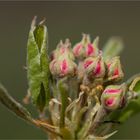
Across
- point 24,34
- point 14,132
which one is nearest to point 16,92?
point 14,132

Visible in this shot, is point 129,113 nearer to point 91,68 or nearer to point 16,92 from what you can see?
point 91,68

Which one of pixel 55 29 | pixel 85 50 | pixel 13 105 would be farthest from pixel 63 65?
pixel 55 29

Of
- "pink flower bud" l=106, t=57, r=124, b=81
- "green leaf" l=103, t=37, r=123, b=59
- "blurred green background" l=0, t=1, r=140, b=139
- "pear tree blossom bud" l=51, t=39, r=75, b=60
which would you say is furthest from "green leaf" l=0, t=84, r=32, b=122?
"blurred green background" l=0, t=1, r=140, b=139

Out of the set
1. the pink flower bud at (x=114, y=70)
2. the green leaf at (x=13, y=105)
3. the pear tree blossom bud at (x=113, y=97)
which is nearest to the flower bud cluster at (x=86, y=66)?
the pink flower bud at (x=114, y=70)

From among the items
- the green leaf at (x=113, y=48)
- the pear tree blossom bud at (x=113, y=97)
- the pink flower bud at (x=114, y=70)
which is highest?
the green leaf at (x=113, y=48)

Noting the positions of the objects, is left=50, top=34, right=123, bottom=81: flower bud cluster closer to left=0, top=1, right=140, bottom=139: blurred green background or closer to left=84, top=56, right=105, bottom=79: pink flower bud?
left=84, top=56, right=105, bottom=79: pink flower bud

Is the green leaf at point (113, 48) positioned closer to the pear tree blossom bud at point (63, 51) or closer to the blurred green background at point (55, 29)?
the pear tree blossom bud at point (63, 51)

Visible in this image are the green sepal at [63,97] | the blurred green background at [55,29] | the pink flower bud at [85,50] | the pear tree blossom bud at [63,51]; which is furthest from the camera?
the blurred green background at [55,29]
